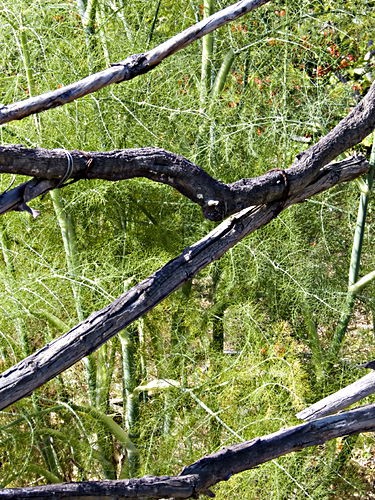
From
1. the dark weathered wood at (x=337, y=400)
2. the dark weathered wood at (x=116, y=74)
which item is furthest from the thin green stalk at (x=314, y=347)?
the dark weathered wood at (x=116, y=74)

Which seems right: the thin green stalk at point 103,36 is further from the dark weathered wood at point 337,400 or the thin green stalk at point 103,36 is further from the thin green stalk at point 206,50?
the dark weathered wood at point 337,400

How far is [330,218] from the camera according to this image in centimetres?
266

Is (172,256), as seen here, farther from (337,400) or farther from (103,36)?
(337,400)

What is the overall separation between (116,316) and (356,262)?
1.38 meters

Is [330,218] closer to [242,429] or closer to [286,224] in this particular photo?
[286,224]

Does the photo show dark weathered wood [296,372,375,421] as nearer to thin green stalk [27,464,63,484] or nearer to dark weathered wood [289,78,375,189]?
dark weathered wood [289,78,375,189]

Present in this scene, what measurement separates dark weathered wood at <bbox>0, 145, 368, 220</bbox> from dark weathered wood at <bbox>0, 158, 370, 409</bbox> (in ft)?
0.17

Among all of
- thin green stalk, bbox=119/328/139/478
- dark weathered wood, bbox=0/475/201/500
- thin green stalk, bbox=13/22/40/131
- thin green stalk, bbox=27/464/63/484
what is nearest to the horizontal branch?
dark weathered wood, bbox=0/475/201/500

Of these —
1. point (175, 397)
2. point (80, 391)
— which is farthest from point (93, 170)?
point (80, 391)

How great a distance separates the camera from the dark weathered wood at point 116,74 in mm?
984

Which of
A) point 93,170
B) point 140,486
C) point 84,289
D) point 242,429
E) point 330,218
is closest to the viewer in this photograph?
point 93,170

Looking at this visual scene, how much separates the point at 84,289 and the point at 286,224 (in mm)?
666

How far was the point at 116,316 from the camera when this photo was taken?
3.62 ft

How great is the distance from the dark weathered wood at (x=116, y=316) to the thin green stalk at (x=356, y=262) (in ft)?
3.65
